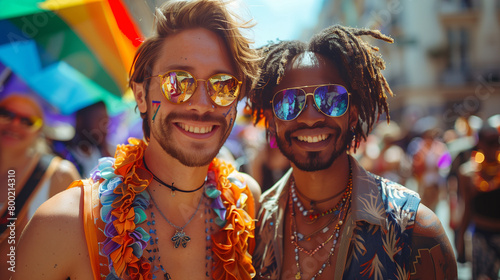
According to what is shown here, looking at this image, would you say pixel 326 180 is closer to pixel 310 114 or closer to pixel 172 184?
pixel 310 114

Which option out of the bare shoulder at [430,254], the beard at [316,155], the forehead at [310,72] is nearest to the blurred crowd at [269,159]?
the beard at [316,155]

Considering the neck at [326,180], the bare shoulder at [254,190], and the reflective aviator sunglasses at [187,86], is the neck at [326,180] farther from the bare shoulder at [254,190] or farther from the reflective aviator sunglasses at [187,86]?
the reflective aviator sunglasses at [187,86]

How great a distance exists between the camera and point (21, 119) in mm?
3111

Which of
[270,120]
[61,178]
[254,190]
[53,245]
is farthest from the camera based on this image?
[61,178]

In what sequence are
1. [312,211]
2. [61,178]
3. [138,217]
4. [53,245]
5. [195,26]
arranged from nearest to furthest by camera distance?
[53,245]
[138,217]
[195,26]
[312,211]
[61,178]

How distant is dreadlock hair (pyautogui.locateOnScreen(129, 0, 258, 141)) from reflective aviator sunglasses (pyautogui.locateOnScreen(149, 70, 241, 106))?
166mm

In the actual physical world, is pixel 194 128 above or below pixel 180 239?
above

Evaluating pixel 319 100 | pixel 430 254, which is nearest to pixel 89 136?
pixel 319 100

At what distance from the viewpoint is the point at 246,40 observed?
2473 millimetres

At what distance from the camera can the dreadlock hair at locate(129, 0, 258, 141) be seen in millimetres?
2312

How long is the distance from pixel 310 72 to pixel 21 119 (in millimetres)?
2265

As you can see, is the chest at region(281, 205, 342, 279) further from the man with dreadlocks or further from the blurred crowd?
the blurred crowd

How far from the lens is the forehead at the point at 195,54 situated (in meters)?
2.23

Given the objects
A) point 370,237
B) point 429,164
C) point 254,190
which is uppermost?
point 370,237
